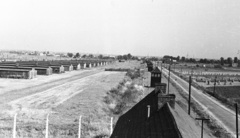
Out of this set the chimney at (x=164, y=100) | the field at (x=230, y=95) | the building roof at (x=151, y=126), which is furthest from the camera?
the field at (x=230, y=95)

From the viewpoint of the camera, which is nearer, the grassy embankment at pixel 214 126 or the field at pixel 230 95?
the grassy embankment at pixel 214 126

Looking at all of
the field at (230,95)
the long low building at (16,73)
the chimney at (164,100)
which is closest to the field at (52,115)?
the chimney at (164,100)

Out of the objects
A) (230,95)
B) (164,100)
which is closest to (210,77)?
(230,95)

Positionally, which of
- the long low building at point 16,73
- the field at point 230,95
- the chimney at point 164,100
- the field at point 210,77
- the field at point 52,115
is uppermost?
the chimney at point 164,100

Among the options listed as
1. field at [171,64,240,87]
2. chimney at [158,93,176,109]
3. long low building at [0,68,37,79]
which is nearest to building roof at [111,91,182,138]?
chimney at [158,93,176,109]

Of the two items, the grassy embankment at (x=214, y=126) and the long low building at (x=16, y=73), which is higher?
the long low building at (x=16, y=73)

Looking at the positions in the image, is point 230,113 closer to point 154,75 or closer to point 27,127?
point 154,75

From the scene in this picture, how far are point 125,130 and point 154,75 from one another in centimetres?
3771

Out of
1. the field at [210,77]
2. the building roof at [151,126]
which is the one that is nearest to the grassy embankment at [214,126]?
the building roof at [151,126]

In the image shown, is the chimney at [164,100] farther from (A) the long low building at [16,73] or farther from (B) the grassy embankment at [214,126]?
(A) the long low building at [16,73]

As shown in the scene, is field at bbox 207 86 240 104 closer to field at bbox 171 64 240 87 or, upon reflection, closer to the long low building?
field at bbox 171 64 240 87

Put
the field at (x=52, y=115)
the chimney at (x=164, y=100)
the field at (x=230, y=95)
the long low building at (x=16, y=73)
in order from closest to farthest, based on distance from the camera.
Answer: the chimney at (x=164, y=100) → the field at (x=52, y=115) → the field at (x=230, y=95) → the long low building at (x=16, y=73)

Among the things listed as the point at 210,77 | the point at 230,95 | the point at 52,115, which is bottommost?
the point at 230,95

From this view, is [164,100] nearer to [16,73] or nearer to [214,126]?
[214,126]
